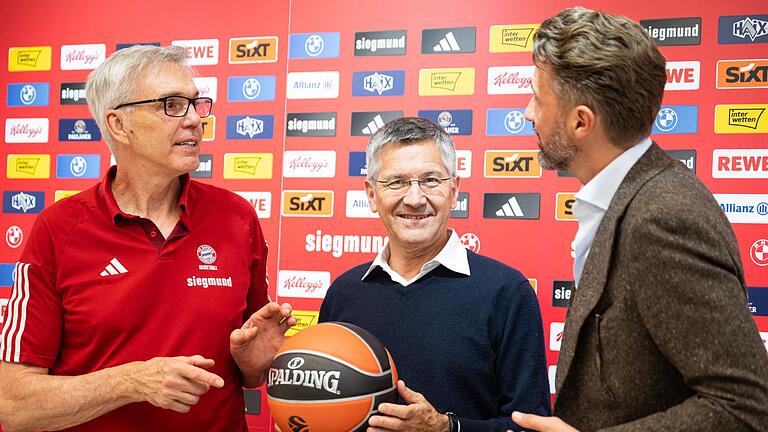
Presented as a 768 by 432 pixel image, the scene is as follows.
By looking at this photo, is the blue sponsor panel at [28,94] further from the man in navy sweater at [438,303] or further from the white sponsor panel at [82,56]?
the man in navy sweater at [438,303]

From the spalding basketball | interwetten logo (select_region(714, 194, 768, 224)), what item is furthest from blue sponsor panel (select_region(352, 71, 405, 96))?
the spalding basketball

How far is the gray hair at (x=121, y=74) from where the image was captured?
1948mm

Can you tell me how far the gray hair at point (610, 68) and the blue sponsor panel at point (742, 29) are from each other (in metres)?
2.42

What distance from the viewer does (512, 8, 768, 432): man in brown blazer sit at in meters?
1.13

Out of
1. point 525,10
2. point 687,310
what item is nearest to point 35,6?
point 525,10

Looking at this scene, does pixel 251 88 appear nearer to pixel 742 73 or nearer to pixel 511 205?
pixel 511 205

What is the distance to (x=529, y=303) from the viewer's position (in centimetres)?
193

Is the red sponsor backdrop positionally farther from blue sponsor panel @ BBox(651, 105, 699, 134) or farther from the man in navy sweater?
the man in navy sweater

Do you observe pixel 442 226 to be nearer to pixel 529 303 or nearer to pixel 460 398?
pixel 529 303

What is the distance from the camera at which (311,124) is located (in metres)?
3.92

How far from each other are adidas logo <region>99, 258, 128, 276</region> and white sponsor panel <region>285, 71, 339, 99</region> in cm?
219

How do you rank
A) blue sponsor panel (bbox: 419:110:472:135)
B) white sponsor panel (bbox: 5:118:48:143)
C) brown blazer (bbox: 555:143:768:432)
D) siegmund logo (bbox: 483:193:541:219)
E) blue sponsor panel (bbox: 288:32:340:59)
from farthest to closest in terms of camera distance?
white sponsor panel (bbox: 5:118:48:143)
blue sponsor panel (bbox: 288:32:340:59)
blue sponsor panel (bbox: 419:110:472:135)
siegmund logo (bbox: 483:193:541:219)
brown blazer (bbox: 555:143:768:432)

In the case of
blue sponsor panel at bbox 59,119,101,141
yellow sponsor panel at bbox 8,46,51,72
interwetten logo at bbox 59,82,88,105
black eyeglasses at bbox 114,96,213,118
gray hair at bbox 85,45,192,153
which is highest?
yellow sponsor panel at bbox 8,46,51,72

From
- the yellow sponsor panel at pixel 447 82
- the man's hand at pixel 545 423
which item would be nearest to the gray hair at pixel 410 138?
the man's hand at pixel 545 423
